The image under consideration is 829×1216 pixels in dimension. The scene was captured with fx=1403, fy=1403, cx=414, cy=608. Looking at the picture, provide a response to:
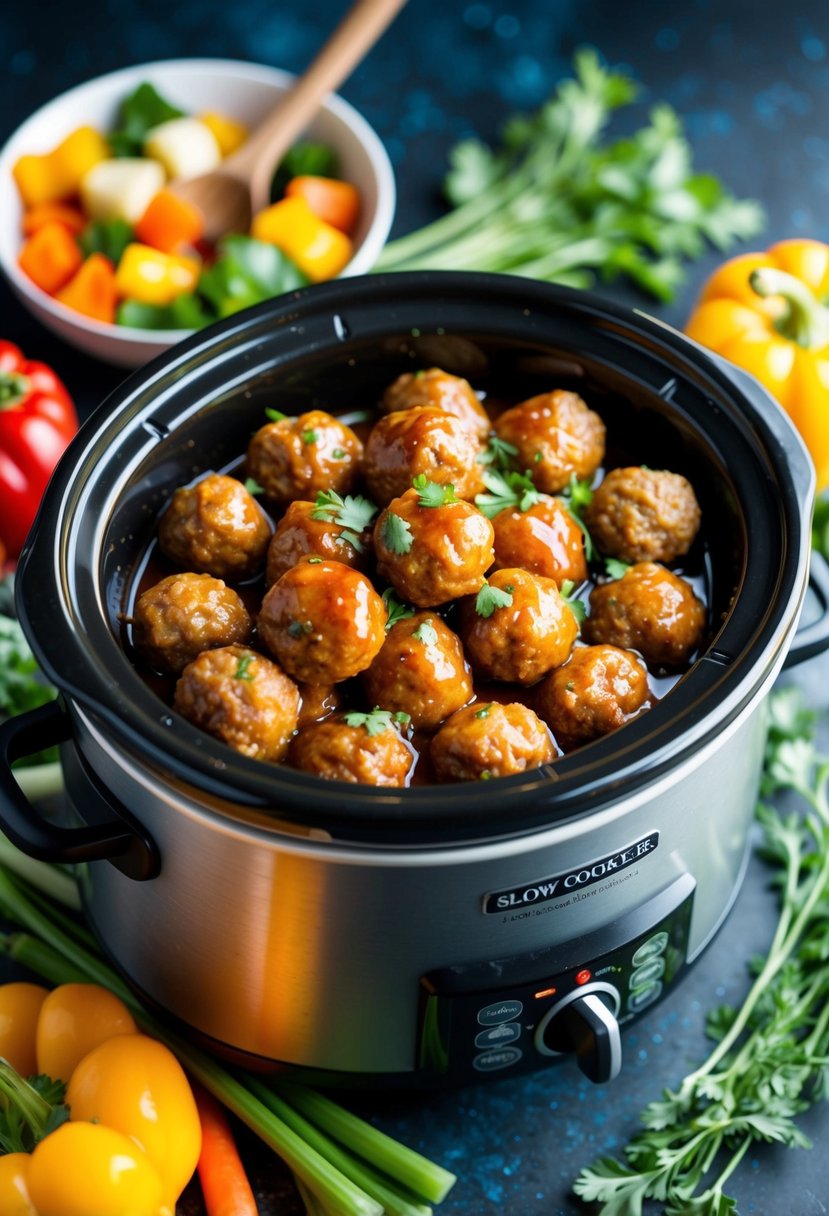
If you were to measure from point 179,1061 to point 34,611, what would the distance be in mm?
1016

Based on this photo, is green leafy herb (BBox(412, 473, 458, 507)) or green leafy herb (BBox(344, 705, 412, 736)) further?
green leafy herb (BBox(412, 473, 458, 507))

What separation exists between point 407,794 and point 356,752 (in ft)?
0.57

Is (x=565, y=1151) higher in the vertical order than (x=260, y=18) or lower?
lower

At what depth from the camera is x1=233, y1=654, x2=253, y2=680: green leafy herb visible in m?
2.20

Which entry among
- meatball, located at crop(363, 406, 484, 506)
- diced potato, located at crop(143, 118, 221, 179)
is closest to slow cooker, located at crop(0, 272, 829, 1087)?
meatball, located at crop(363, 406, 484, 506)

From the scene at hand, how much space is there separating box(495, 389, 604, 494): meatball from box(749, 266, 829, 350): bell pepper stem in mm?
984

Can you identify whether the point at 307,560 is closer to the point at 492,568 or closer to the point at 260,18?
the point at 492,568

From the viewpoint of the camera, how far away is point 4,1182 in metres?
2.29

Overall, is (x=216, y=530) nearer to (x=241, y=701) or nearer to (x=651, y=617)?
(x=241, y=701)

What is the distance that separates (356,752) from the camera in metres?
2.16

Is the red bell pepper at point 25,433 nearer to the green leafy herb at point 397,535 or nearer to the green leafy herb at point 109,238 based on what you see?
the green leafy herb at point 109,238

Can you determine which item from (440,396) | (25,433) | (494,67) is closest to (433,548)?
(440,396)

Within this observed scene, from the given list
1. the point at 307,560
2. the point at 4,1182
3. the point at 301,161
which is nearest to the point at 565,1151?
the point at 4,1182

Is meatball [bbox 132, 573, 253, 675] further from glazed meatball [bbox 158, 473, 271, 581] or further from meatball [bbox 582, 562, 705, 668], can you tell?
meatball [bbox 582, 562, 705, 668]
